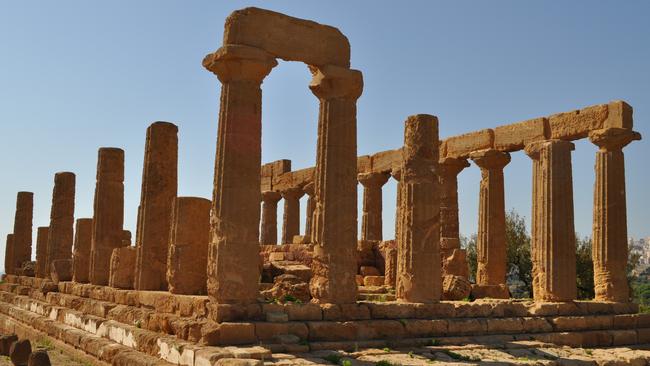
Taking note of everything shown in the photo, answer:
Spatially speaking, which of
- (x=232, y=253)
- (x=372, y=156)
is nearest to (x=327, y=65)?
(x=232, y=253)

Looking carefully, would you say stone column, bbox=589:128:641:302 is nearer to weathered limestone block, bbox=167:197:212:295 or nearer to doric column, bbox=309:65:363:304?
doric column, bbox=309:65:363:304

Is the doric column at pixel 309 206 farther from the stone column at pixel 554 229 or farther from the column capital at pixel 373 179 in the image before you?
the stone column at pixel 554 229

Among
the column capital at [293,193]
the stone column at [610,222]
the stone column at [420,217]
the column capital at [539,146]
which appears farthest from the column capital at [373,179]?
the stone column at [420,217]

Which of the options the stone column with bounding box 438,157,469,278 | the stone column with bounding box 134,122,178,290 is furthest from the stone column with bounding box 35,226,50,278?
the stone column with bounding box 438,157,469,278

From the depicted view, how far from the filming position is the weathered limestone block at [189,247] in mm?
15906

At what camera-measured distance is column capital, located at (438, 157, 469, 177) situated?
24.8m

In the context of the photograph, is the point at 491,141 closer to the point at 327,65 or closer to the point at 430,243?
the point at 430,243

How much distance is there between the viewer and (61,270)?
82.3 feet

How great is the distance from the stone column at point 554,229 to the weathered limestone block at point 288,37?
7551 mm

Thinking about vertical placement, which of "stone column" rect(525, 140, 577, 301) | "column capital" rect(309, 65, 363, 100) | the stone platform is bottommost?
the stone platform

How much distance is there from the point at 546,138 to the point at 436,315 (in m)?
7.81

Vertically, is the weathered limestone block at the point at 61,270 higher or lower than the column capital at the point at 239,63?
lower

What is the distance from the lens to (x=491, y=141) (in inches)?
922

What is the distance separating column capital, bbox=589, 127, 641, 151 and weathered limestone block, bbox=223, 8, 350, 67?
28.0 ft
